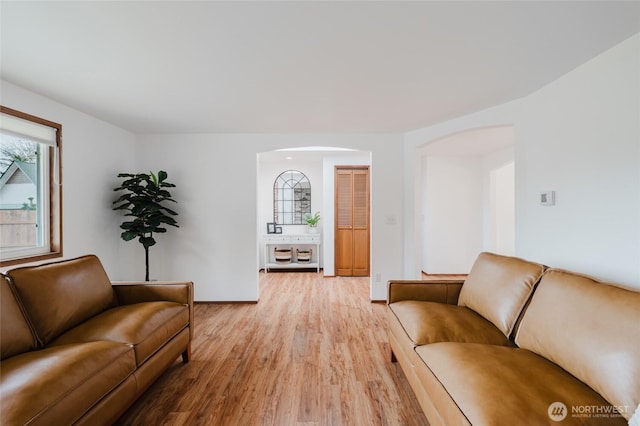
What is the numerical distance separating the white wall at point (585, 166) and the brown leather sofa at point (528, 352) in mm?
584

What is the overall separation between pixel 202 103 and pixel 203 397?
2510 mm

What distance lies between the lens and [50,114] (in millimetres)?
2500

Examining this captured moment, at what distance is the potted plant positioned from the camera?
18.4 ft

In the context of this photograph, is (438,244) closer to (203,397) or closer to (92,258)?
(203,397)

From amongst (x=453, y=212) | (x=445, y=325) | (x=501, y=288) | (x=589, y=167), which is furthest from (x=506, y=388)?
(x=453, y=212)

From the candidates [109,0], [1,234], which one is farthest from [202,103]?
[1,234]

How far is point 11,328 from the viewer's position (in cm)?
138

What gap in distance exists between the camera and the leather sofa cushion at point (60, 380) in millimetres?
1017

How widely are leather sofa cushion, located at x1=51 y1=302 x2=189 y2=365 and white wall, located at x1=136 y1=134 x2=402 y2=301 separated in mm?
1638

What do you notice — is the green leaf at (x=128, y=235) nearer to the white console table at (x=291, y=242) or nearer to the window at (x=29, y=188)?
the window at (x=29, y=188)

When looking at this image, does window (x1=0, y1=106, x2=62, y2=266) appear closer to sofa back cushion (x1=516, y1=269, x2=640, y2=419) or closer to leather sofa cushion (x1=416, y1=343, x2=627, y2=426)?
leather sofa cushion (x1=416, y1=343, x2=627, y2=426)

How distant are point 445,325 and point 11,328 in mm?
2458

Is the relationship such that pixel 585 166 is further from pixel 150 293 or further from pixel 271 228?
pixel 271 228

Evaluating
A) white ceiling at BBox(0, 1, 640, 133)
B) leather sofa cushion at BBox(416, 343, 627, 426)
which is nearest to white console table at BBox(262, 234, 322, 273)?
white ceiling at BBox(0, 1, 640, 133)
